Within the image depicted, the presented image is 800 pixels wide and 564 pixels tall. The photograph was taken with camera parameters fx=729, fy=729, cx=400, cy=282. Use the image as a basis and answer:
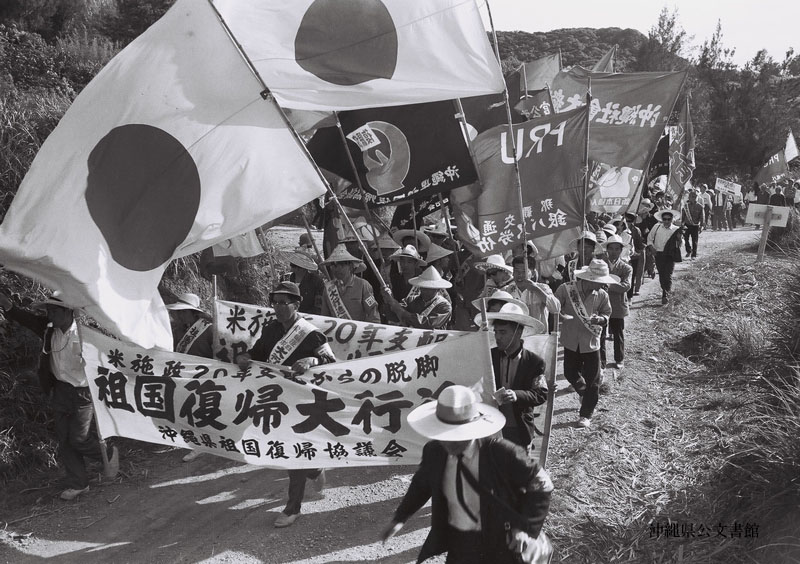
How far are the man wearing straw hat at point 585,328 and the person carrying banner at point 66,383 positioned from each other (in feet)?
16.9

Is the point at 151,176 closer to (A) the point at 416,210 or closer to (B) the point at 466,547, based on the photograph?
(B) the point at 466,547

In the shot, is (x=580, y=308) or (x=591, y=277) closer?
(x=580, y=308)

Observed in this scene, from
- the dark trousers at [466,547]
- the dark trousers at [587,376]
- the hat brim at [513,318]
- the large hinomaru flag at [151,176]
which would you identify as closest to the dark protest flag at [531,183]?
the dark trousers at [587,376]

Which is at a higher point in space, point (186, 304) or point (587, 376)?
point (186, 304)

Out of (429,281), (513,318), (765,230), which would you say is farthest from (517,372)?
(765,230)

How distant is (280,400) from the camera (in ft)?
19.5

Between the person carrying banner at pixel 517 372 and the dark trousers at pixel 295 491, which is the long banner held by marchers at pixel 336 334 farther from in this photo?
the dark trousers at pixel 295 491

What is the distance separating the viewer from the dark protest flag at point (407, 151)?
7.84 metres

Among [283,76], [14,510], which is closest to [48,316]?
[14,510]

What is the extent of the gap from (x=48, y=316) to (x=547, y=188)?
540 cm

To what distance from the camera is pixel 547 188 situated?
8.36 m

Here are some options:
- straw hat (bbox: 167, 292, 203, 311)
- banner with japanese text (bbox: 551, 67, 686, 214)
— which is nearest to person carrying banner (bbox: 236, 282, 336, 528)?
straw hat (bbox: 167, 292, 203, 311)

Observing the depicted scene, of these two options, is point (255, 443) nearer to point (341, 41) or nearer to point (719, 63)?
point (341, 41)

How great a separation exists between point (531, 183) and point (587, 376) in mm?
2343
